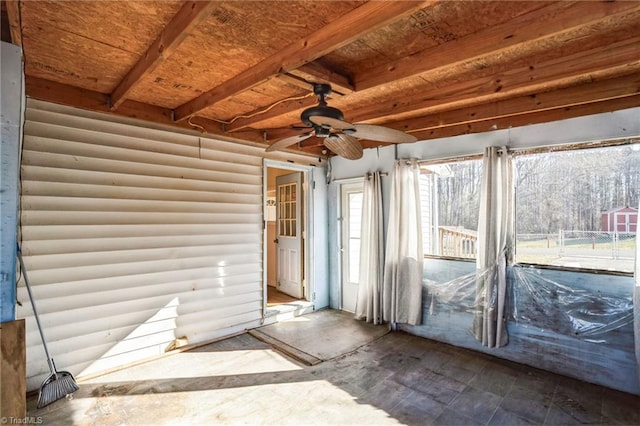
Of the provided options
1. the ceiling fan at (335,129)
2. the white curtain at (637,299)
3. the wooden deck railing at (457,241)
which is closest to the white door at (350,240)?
the wooden deck railing at (457,241)

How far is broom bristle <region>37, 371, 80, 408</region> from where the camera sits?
243 centimetres

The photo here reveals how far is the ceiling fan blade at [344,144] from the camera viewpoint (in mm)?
2570

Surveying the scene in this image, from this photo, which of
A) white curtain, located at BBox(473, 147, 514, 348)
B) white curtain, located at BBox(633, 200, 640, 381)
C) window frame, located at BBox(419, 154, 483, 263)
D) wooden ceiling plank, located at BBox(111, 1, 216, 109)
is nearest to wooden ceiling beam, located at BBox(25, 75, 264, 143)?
wooden ceiling plank, located at BBox(111, 1, 216, 109)

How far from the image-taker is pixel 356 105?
10.7 feet

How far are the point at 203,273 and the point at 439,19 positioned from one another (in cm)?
331

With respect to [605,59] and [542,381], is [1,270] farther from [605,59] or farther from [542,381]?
[542,381]

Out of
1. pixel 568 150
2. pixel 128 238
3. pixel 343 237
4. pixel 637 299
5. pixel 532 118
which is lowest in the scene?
pixel 637 299

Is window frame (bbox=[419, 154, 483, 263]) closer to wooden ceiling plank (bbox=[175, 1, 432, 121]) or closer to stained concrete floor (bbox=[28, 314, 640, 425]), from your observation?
stained concrete floor (bbox=[28, 314, 640, 425])

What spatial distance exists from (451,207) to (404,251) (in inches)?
30.5

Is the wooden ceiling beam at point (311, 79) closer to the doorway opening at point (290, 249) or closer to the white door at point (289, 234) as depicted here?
the doorway opening at point (290, 249)

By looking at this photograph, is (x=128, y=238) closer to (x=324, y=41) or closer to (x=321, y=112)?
(x=321, y=112)

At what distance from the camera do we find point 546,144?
10.0ft

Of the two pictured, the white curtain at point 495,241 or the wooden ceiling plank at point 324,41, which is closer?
the wooden ceiling plank at point 324,41

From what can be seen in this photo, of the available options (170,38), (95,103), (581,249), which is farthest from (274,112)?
(581,249)
